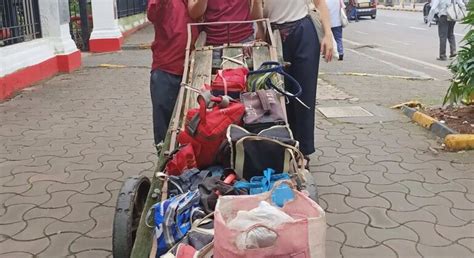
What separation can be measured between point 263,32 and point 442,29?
9450 millimetres

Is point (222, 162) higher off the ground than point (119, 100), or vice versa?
point (222, 162)

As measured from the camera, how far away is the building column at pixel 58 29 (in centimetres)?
905

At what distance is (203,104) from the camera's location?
2578 mm

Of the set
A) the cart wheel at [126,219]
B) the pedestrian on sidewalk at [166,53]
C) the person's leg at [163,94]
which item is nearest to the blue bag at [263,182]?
the cart wheel at [126,219]

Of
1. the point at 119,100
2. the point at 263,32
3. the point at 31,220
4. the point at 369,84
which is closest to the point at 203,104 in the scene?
the point at 263,32

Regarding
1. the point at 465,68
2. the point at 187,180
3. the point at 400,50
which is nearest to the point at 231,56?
the point at 187,180

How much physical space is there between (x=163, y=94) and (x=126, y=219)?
1247mm

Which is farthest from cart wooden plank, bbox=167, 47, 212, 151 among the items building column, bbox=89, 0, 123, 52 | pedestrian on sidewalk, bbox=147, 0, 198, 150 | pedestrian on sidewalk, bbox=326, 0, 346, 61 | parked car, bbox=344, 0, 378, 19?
parked car, bbox=344, 0, 378, 19

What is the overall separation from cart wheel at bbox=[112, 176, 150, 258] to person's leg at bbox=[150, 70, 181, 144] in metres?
0.83

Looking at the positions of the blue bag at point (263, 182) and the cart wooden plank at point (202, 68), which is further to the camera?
the cart wooden plank at point (202, 68)

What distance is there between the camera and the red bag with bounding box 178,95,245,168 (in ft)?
8.38

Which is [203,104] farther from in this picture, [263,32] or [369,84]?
[369,84]

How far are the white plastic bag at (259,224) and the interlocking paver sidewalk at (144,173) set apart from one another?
62.0 inches

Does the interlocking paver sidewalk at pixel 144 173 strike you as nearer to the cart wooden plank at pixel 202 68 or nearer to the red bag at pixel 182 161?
the red bag at pixel 182 161
